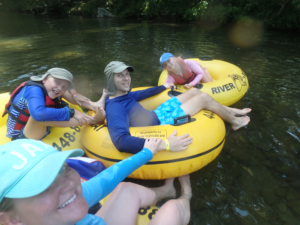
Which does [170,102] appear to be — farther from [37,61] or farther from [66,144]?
[37,61]

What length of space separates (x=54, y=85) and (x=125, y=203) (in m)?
1.46

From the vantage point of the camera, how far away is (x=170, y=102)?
8.49 feet

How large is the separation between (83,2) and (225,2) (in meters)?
18.2

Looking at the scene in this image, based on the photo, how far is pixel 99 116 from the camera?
2.29 m

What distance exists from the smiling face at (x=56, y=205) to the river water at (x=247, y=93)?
1.40 metres

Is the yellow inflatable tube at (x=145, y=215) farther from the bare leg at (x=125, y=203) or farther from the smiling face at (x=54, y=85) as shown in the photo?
the smiling face at (x=54, y=85)

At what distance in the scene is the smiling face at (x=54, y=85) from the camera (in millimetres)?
2121

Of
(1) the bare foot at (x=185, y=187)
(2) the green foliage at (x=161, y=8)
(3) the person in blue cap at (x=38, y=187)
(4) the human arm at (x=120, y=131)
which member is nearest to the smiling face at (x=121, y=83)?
(4) the human arm at (x=120, y=131)

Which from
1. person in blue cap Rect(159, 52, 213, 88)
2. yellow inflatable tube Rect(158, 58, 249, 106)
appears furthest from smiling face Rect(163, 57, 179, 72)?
yellow inflatable tube Rect(158, 58, 249, 106)

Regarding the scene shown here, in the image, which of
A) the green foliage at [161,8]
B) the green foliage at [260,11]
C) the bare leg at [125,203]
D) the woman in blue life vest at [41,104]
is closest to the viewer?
the bare leg at [125,203]

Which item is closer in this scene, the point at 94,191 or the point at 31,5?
the point at 94,191

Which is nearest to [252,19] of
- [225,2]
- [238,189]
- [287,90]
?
[225,2]

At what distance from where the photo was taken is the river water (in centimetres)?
197

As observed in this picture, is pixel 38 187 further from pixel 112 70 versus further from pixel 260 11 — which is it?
pixel 260 11
